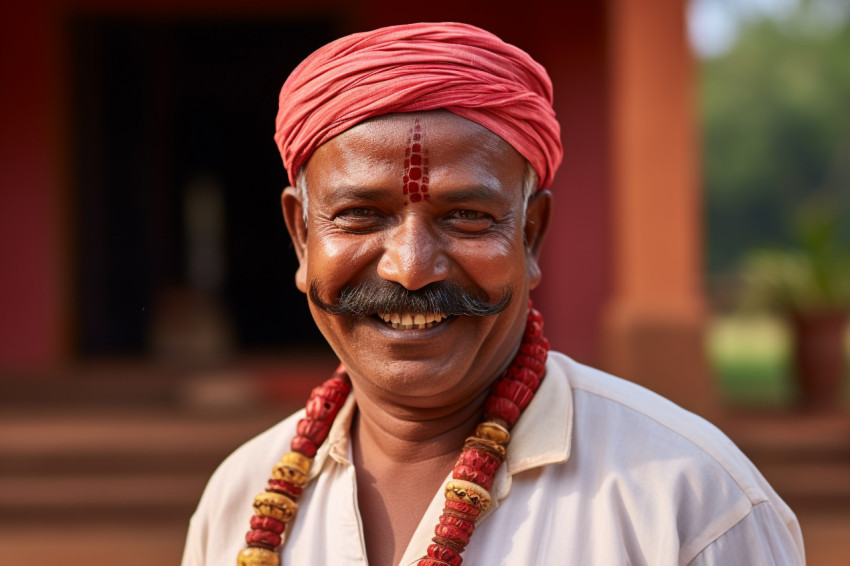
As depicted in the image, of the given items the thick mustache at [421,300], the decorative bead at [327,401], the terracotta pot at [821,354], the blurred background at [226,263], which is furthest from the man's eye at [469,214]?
the terracotta pot at [821,354]

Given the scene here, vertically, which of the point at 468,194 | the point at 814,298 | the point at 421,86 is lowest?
the point at 468,194

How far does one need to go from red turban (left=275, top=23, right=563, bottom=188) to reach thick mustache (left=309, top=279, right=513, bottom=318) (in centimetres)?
27

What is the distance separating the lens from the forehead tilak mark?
1632 millimetres

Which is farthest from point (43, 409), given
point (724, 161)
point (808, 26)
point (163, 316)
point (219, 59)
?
point (808, 26)

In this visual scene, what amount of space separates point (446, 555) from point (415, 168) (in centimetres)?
63

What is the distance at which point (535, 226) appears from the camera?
6.15 feet

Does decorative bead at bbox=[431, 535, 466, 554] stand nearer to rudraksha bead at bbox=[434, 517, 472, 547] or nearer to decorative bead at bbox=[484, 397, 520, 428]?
rudraksha bead at bbox=[434, 517, 472, 547]

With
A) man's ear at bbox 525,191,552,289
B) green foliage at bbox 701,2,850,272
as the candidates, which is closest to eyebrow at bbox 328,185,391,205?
man's ear at bbox 525,191,552,289

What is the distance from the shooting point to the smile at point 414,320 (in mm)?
1682

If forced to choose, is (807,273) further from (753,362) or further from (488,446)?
(753,362)

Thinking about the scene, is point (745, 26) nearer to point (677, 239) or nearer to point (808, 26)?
point (808, 26)

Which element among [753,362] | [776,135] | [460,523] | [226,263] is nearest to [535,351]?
[460,523]

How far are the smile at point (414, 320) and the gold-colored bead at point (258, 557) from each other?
48cm

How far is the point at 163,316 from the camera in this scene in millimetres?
10312
